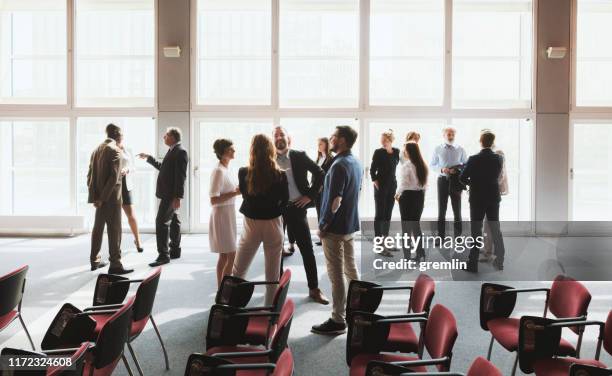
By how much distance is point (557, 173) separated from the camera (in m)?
9.32

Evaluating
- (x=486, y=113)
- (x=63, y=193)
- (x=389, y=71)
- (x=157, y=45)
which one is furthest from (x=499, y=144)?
(x=63, y=193)

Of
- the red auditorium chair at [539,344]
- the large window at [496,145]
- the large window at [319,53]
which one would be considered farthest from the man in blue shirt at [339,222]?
the large window at [319,53]

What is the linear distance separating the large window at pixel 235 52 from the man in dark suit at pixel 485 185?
4.56m

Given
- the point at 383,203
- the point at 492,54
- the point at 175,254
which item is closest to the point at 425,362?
the point at 383,203

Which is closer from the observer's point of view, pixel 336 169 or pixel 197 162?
pixel 336 169

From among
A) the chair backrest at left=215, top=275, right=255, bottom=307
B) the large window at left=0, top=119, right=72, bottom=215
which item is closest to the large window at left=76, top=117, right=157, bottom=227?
the large window at left=0, top=119, right=72, bottom=215

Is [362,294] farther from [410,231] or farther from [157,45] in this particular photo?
[157,45]

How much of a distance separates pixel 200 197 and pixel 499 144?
18.5 ft

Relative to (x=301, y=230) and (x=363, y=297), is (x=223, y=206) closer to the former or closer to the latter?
(x=301, y=230)

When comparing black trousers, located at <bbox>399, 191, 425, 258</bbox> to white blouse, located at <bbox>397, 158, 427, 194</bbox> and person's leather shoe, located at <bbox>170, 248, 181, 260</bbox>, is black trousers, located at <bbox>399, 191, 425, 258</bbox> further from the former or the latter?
person's leather shoe, located at <bbox>170, 248, 181, 260</bbox>

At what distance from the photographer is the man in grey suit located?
19.5 ft

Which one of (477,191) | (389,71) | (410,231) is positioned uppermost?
(389,71)

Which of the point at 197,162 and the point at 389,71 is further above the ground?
the point at 389,71

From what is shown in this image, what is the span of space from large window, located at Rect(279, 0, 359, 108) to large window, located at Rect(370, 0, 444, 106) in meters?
0.39
